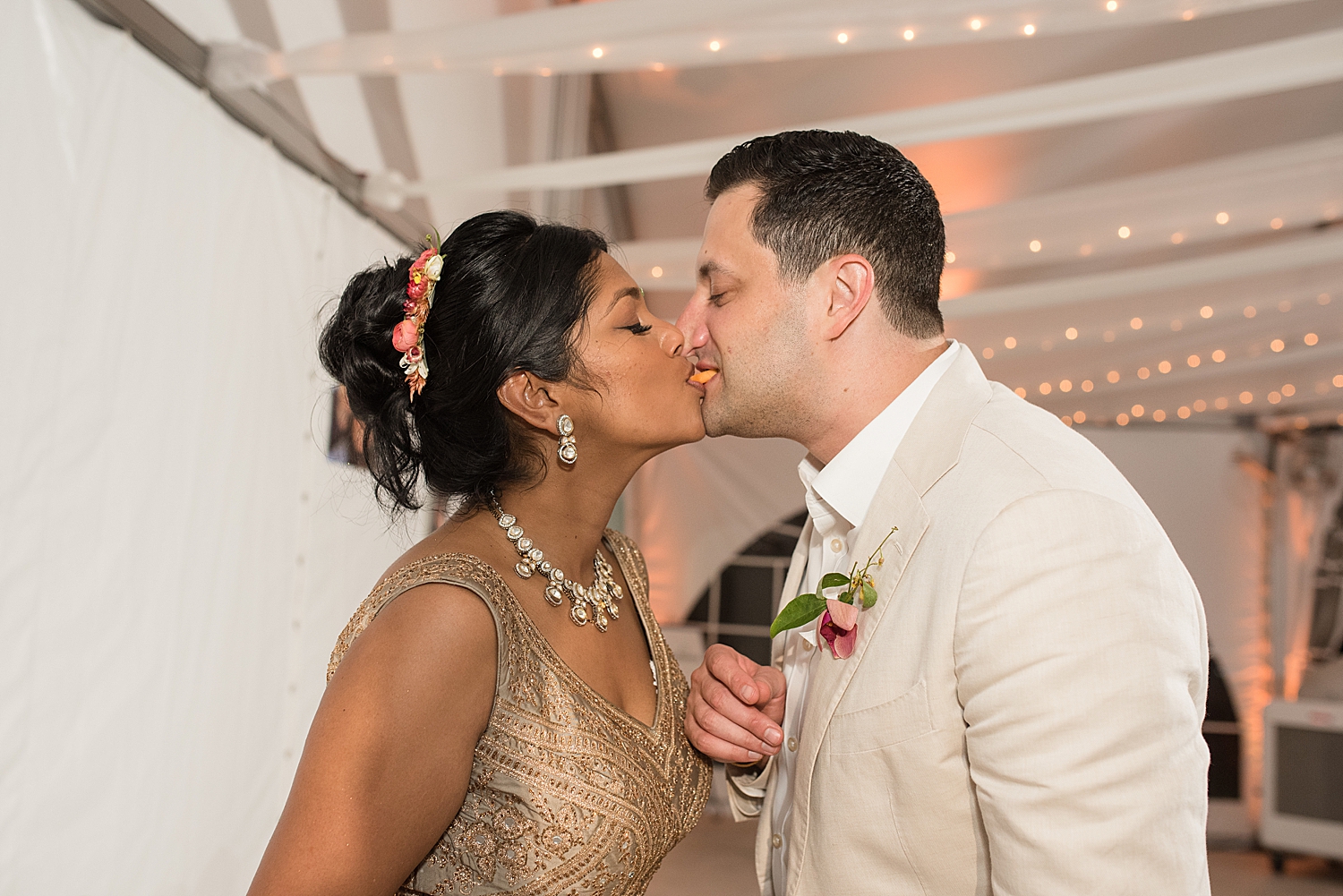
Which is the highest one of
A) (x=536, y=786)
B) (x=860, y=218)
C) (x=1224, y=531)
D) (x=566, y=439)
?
(x=860, y=218)

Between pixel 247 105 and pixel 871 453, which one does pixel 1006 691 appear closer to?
pixel 871 453

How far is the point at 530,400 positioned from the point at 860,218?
71 cm

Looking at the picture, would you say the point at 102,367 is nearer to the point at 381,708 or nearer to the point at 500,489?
the point at 500,489

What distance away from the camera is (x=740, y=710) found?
1775mm

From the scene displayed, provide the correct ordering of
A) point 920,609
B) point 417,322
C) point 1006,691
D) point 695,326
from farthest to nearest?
point 695,326
point 417,322
point 920,609
point 1006,691

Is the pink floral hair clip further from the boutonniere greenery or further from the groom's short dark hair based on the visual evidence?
the boutonniere greenery

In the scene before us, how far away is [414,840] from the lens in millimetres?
1508

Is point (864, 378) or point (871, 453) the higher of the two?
point (864, 378)

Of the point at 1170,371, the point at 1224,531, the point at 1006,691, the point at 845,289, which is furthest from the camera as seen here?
the point at 1224,531

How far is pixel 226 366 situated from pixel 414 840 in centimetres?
153

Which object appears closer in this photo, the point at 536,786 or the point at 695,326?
the point at 536,786

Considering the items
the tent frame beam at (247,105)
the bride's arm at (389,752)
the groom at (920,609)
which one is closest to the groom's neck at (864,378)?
the groom at (920,609)

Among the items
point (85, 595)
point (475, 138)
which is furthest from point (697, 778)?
point (475, 138)

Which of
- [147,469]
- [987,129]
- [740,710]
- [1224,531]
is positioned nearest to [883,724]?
[740,710]
